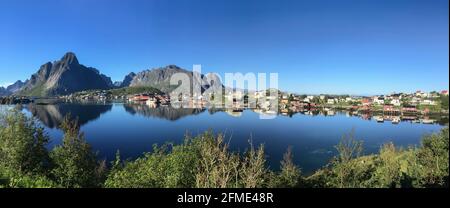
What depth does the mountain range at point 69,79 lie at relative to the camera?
385 feet

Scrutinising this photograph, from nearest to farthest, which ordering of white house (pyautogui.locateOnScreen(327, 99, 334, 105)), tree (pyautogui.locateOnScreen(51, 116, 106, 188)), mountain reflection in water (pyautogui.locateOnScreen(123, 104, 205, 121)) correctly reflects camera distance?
tree (pyautogui.locateOnScreen(51, 116, 106, 188)), mountain reflection in water (pyautogui.locateOnScreen(123, 104, 205, 121)), white house (pyautogui.locateOnScreen(327, 99, 334, 105))

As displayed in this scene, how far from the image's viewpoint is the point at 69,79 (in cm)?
13825

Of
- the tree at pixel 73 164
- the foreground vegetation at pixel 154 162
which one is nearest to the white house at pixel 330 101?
the foreground vegetation at pixel 154 162

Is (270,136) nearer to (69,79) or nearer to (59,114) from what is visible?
(59,114)

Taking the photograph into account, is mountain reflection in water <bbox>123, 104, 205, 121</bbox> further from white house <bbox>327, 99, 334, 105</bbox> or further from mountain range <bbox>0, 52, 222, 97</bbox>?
mountain range <bbox>0, 52, 222, 97</bbox>

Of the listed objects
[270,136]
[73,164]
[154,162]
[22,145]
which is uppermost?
[22,145]

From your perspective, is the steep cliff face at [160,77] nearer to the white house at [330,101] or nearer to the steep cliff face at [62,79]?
the steep cliff face at [62,79]

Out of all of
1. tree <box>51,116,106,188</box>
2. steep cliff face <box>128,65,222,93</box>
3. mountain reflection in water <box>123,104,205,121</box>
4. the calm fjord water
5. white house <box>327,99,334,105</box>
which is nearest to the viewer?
tree <box>51,116,106,188</box>

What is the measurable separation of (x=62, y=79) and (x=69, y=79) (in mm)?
5276

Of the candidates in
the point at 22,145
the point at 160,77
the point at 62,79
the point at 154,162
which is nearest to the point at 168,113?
the point at 22,145

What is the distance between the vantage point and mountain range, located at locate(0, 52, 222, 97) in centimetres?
11731

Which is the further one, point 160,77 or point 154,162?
point 160,77

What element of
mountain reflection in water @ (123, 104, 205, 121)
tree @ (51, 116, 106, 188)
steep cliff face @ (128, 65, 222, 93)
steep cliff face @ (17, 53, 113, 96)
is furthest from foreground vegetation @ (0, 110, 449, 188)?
steep cliff face @ (17, 53, 113, 96)
